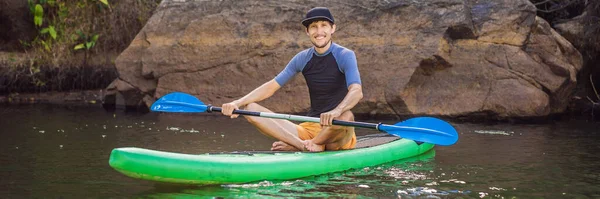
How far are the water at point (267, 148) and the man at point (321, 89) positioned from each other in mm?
343

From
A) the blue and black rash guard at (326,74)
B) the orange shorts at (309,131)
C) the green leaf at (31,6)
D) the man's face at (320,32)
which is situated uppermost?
the green leaf at (31,6)

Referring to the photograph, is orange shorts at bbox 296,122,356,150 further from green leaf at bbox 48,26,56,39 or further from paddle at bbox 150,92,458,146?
green leaf at bbox 48,26,56,39

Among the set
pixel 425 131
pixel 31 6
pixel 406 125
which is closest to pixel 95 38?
pixel 31 6

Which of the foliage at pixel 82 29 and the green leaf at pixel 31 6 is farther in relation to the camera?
the green leaf at pixel 31 6

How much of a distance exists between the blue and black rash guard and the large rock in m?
4.07

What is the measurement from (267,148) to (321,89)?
1.65 m

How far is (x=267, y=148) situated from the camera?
25.5 feet

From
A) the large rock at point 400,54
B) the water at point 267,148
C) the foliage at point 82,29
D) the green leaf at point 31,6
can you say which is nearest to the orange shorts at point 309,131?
the water at point 267,148

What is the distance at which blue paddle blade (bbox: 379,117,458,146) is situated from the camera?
6.20 m

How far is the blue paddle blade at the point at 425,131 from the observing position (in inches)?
244

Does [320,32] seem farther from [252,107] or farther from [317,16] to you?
[252,107]

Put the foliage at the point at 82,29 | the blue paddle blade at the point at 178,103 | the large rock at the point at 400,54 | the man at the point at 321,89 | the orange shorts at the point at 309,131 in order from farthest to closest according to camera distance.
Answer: the foliage at the point at 82,29 < the large rock at the point at 400,54 < the blue paddle blade at the point at 178,103 < the orange shorts at the point at 309,131 < the man at the point at 321,89

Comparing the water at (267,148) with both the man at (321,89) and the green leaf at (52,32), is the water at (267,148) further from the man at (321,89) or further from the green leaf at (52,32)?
the green leaf at (52,32)

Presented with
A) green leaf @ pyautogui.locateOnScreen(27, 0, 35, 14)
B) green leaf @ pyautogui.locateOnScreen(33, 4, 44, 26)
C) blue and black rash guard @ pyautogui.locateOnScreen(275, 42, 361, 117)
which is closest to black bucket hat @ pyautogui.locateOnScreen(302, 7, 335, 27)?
blue and black rash guard @ pyautogui.locateOnScreen(275, 42, 361, 117)
